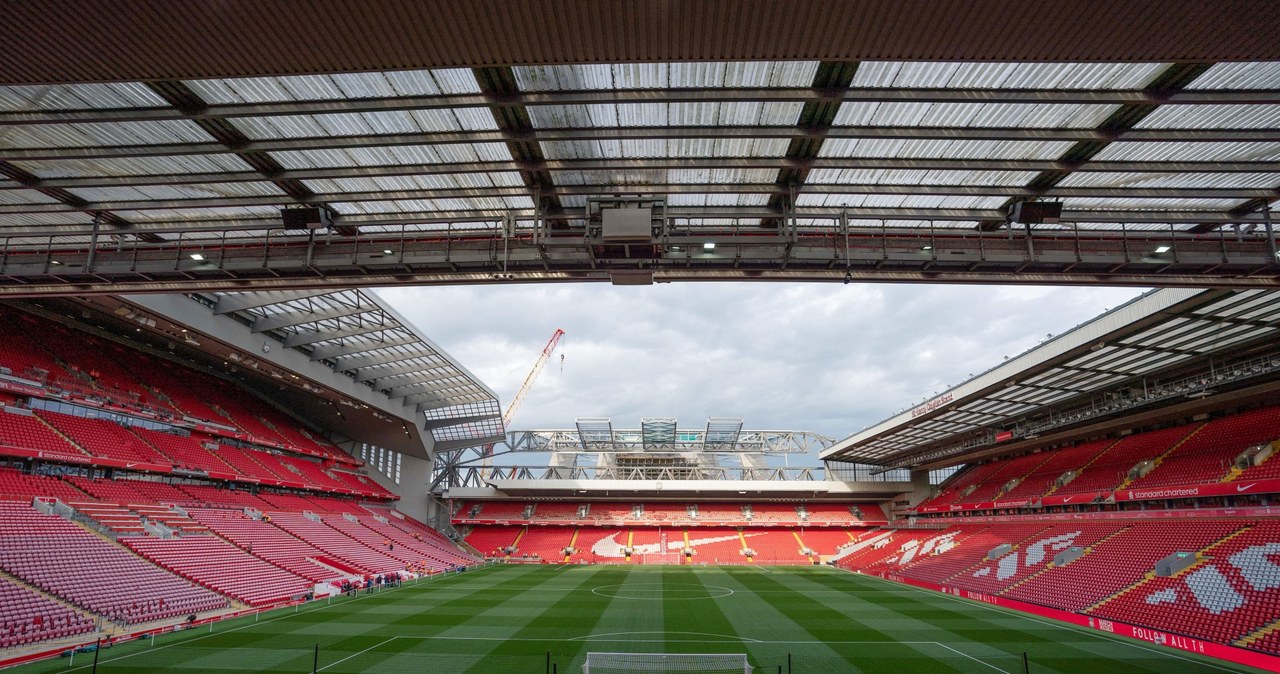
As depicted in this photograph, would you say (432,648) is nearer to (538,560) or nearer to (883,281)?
(883,281)

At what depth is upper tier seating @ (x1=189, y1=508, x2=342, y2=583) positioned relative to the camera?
33.0m

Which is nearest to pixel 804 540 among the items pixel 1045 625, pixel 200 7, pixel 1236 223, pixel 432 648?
pixel 1045 625

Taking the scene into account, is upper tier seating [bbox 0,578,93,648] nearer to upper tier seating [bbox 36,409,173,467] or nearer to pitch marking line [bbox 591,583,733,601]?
upper tier seating [bbox 36,409,173,467]

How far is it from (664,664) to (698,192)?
40.4ft

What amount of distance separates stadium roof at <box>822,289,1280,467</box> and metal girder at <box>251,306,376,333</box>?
31495mm

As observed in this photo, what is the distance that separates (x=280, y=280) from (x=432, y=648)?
40.5 feet

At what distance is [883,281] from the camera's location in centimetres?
1335

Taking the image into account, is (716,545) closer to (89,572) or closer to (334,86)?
(89,572)

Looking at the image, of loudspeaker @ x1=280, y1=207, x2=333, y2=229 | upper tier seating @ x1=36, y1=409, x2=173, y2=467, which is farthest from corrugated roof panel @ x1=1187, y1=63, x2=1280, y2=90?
upper tier seating @ x1=36, y1=409, x2=173, y2=467

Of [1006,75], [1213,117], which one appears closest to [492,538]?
[1006,75]

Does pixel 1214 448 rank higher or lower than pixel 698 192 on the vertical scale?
lower

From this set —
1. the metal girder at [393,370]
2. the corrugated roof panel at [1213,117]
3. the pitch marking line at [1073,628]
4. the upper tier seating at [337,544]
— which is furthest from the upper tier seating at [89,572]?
the pitch marking line at [1073,628]

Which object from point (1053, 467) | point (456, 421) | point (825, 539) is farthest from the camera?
point (825, 539)

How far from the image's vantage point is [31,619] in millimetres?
→ 18734
